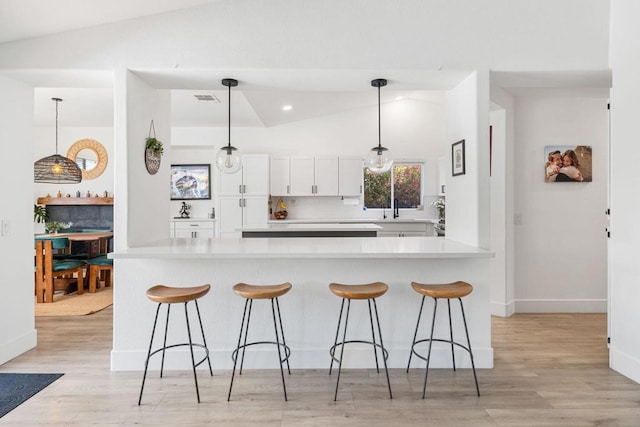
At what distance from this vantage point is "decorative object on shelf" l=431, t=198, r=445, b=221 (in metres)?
7.12

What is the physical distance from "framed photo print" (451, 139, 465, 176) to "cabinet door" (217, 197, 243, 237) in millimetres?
4229

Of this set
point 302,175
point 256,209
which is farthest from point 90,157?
point 302,175

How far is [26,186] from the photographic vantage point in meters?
3.24

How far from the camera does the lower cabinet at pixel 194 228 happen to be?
709 centimetres

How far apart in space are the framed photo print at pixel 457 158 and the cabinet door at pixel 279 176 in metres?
4.13

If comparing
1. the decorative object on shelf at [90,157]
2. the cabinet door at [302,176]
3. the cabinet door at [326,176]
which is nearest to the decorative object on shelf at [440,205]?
the cabinet door at [326,176]

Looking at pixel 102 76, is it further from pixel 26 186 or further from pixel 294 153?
pixel 294 153

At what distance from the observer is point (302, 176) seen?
23.2 ft

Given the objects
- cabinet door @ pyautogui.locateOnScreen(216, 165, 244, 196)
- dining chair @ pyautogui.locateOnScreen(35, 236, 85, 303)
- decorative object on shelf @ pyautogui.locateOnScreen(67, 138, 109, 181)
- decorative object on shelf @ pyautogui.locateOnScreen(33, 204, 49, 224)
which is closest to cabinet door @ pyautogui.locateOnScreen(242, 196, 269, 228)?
cabinet door @ pyautogui.locateOnScreen(216, 165, 244, 196)

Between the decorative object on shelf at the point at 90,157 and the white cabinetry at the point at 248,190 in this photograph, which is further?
the decorative object on shelf at the point at 90,157

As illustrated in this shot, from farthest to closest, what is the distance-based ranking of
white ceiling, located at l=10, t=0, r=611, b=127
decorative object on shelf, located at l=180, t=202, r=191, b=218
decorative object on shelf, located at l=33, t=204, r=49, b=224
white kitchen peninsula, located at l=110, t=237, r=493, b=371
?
decorative object on shelf, located at l=180, t=202, r=191, b=218 → decorative object on shelf, located at l=33, t=204, r=49, b=224 → white kitchen peninsula, located at l=110, t=237, r=493, b=371 → white ceiling, located at l=10, t=0, r=611, b=127

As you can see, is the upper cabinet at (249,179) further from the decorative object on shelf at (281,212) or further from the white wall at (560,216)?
the white wall at (560,216)

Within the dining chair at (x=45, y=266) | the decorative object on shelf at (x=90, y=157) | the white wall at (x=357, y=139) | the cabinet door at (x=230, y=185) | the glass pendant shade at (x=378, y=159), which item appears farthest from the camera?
the white wall at (x=357, y=139)

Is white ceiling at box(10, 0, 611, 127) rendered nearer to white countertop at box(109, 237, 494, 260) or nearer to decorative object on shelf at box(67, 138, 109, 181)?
white countertop at box(109, 237, 494, 260)
